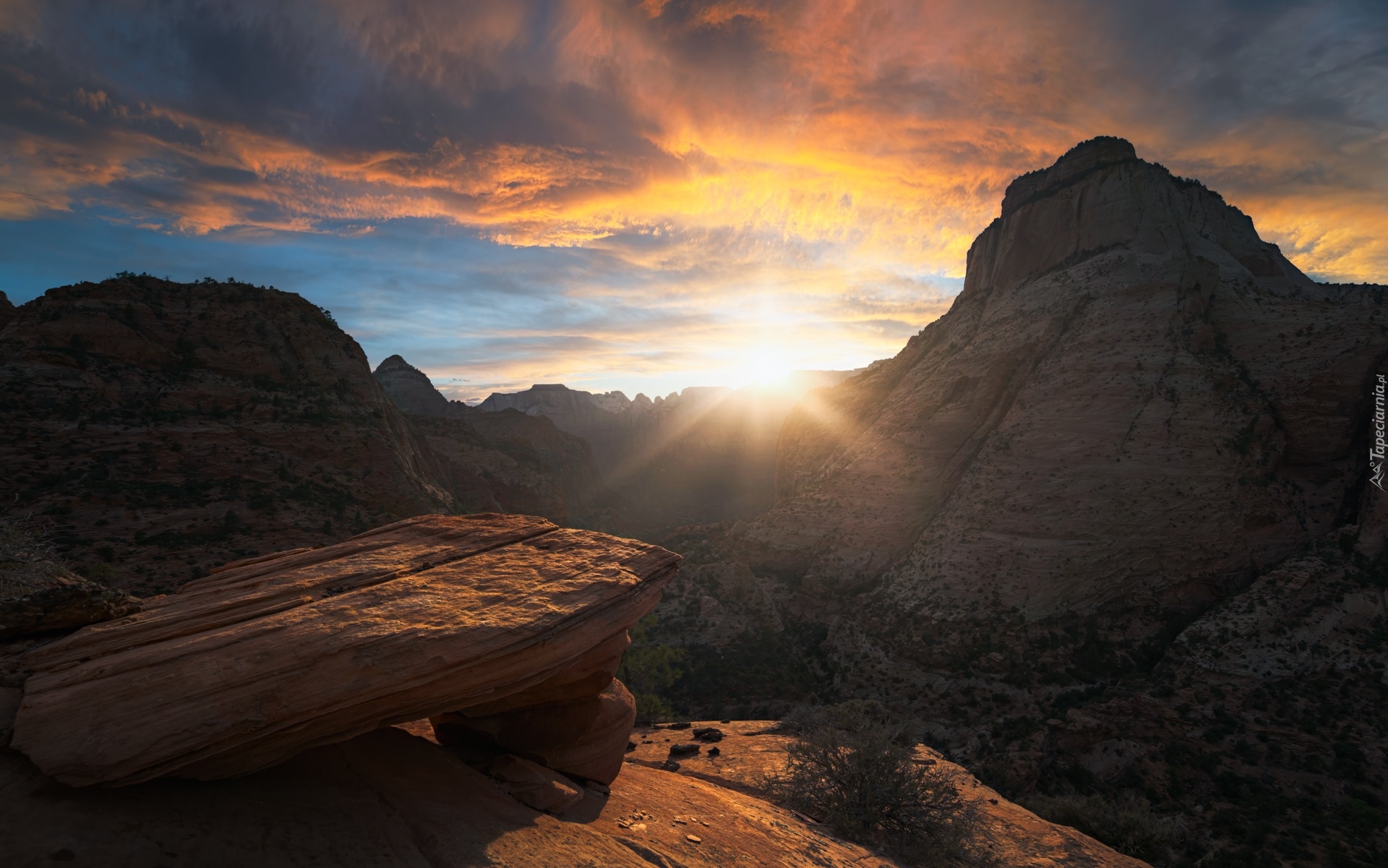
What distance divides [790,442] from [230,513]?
73898 millimetres

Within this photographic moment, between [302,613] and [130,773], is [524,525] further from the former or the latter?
[130,773]

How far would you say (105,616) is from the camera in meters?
9.34

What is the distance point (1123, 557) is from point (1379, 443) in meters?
21.1

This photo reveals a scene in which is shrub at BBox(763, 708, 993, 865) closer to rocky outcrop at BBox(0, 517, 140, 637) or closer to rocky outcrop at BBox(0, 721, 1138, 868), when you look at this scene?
rocky outcrop at BBox(0, 721, 1138, 868)

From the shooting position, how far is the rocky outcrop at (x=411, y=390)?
135m

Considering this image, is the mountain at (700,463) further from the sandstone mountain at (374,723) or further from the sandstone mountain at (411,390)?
the sandstone mountain at (374,723)

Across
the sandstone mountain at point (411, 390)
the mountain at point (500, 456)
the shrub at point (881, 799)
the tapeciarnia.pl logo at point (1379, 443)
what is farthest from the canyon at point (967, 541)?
the sandstone mountain at point (411, 390)

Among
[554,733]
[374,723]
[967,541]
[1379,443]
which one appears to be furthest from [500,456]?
[1379,443]

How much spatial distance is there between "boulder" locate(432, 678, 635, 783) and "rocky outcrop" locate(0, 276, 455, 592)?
2600cm

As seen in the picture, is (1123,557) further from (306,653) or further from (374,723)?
(306,653)

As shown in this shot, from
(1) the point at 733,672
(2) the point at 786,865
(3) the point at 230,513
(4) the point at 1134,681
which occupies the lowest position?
(1) the point at 733,672

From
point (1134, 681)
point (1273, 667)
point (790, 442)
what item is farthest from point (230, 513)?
point (790, 442)

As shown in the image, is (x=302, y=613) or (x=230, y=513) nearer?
(x=302, y=613)

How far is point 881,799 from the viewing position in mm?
16094
